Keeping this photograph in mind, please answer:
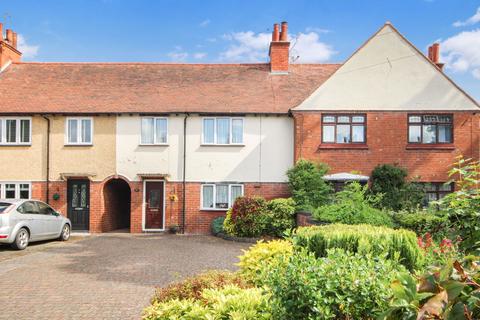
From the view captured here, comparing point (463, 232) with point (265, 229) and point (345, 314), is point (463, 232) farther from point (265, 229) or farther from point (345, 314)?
point (265, 229)

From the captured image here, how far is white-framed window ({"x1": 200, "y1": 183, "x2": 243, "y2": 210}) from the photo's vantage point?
1859 centimetres

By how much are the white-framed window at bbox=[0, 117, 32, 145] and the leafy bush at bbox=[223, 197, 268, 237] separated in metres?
10.5

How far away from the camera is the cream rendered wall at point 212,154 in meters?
18.6

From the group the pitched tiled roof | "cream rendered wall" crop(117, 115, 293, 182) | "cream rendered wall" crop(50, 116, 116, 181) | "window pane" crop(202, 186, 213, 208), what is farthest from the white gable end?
"cream rendered wall" crop(50, 116, 116, 181)

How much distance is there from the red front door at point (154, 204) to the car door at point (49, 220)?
422 cm

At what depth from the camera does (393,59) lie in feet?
58.7

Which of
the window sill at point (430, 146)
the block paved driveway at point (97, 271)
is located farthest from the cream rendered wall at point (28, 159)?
the window sill at point (430, 146)

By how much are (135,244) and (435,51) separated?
18.2m

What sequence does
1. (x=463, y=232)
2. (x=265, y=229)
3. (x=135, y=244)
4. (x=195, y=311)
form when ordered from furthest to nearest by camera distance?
(x=265, y=229), (x=135, y=244), (x=195, y=311), (x=463, y=232)

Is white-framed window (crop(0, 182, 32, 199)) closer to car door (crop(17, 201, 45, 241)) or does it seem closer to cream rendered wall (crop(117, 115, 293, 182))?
cream rendered wall (crop(117, 115, 293, 182))

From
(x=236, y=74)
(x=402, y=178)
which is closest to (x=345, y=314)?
(x=402, y=178)

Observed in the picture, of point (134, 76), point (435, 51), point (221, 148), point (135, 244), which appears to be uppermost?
point (435, 51)

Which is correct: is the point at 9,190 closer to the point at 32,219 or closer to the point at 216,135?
the point at 32,219

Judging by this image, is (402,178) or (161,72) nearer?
(402,178)
